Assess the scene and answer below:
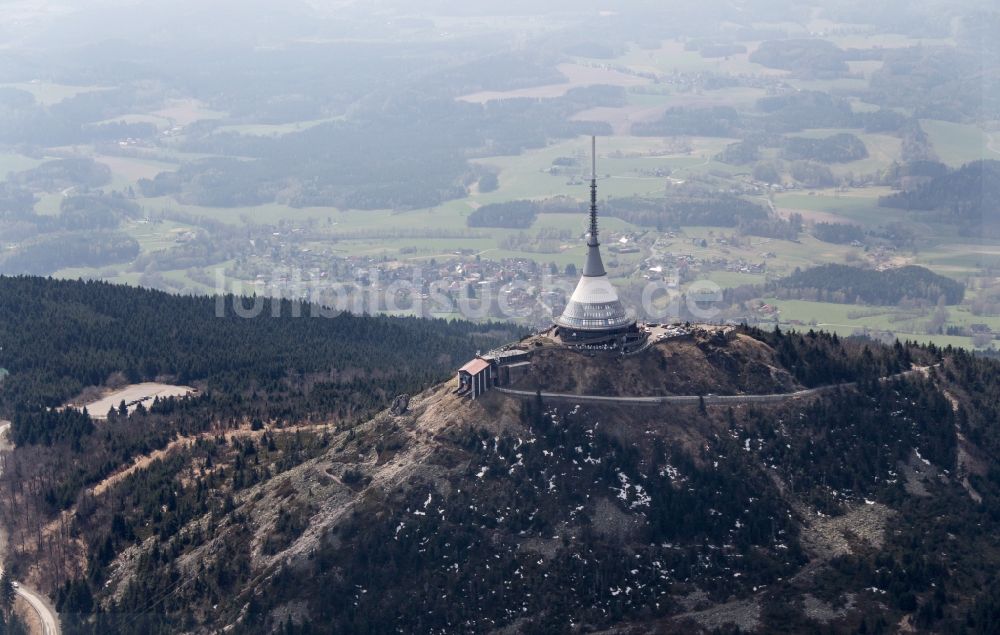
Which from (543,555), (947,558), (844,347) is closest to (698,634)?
(543,555)

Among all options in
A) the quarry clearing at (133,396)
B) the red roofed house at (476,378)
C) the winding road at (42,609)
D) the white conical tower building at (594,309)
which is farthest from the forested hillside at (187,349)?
A: the winding road at (42,609)

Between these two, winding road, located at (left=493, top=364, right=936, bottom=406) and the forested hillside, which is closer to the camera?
winding road, located at (left=493, top=364, right=936, bottom=406)

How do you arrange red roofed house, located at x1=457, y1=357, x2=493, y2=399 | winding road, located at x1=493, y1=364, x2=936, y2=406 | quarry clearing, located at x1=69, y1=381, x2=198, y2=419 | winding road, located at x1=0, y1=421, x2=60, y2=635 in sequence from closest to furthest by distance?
winding road, located at x1=0, y1=421, x2=60, y2=635, winding road, located at x1=493, y1=364, x2=936, y2=406, red roofed house, located at x1=457, y1=357, x2=493, y2=399, quarry clearing, located at x1=69, y1=381, x2=198, y2=419

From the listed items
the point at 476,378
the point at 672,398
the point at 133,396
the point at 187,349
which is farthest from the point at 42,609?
the point at 187,349

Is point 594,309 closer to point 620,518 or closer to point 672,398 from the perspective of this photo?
point 672,398

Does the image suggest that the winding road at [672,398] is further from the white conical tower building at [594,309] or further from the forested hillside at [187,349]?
the forested hillside at [187,349]

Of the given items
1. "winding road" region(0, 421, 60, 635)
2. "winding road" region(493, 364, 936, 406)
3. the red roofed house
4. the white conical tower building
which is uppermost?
the white conical tower building

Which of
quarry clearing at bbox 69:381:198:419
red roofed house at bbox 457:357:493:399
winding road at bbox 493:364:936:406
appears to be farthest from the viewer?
quarry clearing at bbox 69:381:198:419

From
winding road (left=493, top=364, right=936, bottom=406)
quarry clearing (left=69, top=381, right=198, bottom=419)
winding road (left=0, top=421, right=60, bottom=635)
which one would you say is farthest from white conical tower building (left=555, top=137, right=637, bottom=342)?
quarry clearing (left=69, top=381, right=198, bottom=419)

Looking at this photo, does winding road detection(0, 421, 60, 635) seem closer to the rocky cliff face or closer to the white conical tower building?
the rocky cliff face
